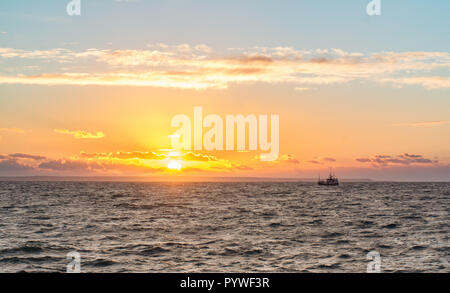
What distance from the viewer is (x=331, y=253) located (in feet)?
102

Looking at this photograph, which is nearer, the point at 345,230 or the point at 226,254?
the point at 226,254

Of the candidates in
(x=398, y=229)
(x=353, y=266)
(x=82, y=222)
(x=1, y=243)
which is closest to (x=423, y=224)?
(x=398, y=229)

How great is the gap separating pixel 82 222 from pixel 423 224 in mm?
40924

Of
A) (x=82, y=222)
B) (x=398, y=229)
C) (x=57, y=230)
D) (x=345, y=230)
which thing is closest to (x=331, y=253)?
(x=345, y=230)

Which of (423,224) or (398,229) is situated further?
(423,224)

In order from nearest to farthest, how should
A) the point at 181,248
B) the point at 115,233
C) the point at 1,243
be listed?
the point at 181,248
the point at 1,243
the point at 115,233

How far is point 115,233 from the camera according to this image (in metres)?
42.2

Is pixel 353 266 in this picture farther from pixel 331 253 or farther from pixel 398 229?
pixel 398 229

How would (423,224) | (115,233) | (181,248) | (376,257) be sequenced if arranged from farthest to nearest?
1. (423,224)
2. (115,233)
3. (181,248)
4. (376,257)
